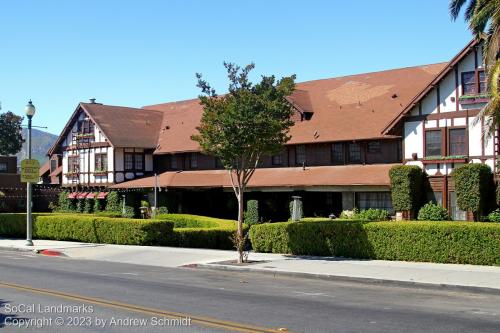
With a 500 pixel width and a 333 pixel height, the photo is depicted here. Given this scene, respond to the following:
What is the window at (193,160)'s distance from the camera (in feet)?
154

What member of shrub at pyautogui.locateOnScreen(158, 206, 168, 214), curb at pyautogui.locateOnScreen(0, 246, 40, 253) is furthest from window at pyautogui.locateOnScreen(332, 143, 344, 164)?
curb at pyautogui.locateOnScreen(0, 246, 40, 253)

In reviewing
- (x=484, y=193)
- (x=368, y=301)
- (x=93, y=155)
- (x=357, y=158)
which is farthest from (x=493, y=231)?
(x=93, y=155)

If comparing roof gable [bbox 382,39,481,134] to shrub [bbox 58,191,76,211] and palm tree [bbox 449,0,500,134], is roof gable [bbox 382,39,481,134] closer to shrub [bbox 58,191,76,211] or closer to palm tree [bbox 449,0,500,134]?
palm tree [bbox 449,0,500,134]

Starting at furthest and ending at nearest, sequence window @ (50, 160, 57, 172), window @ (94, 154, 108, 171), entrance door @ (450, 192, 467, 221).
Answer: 1. window @ (50, 160, 57, 172)
2. window @ (94, 154, 108, 171)
3. entrance door @ (450, 192, 467, 221)

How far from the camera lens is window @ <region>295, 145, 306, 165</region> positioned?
40178 mm

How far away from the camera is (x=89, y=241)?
31438 millimetres

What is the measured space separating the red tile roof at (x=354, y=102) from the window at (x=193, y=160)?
3.18ft

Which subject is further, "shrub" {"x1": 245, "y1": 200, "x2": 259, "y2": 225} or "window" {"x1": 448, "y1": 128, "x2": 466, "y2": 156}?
"shrub" {"x1": 245, "y1": 200, "x2": 259, "y2": 225}

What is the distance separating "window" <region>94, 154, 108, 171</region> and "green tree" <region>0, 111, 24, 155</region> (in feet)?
154

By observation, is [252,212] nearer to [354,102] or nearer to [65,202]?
[354,102]

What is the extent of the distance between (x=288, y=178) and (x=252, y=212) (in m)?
3.49

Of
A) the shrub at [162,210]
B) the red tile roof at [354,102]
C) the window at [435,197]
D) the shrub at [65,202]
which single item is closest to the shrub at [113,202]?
the shrub at [162,210]

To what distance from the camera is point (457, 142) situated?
1261 inches

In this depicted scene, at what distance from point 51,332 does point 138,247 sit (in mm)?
17984
